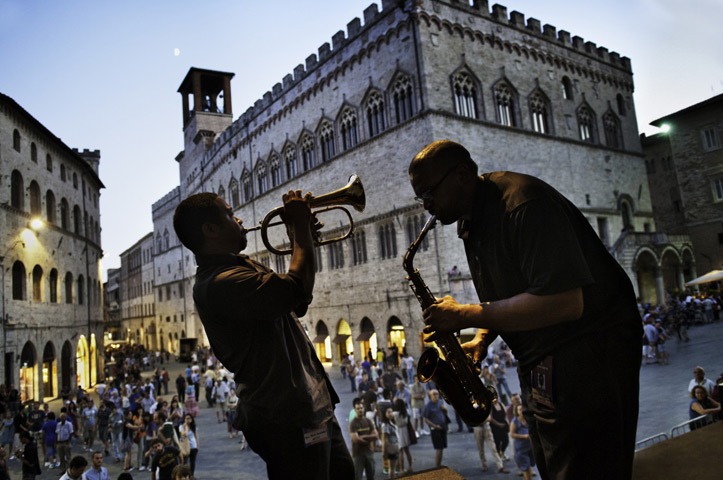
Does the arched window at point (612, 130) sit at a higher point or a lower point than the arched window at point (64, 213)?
higher

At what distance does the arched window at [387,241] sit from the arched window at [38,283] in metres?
17.2

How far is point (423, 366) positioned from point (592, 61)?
34568 mm

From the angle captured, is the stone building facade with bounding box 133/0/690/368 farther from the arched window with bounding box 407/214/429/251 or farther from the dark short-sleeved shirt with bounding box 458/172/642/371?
the dark short-sleeved shirt with bounding box 458/172/642/371

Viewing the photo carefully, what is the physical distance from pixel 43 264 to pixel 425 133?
20.2 meters

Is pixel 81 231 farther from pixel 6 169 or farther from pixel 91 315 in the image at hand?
pixel 6 169

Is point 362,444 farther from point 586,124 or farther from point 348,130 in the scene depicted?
point 586,124

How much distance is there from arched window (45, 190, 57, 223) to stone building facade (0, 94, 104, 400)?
2.2 inches

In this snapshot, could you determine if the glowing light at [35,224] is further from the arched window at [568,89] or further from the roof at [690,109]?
the roof at [690,109]

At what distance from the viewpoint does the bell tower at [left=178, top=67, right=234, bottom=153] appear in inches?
1884

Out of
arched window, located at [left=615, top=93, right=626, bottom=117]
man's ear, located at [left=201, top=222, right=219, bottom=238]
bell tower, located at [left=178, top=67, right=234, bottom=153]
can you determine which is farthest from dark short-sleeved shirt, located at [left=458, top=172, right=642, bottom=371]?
bell tower, located at [left=178, top=67, right=234, bottom=153]

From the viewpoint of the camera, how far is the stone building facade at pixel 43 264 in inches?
841

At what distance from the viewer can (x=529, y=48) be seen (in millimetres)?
28156

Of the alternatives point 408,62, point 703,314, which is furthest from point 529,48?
point 703,314

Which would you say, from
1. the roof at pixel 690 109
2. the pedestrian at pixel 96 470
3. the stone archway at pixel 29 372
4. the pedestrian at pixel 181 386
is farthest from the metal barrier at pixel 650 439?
the roof at pixel 690 109
